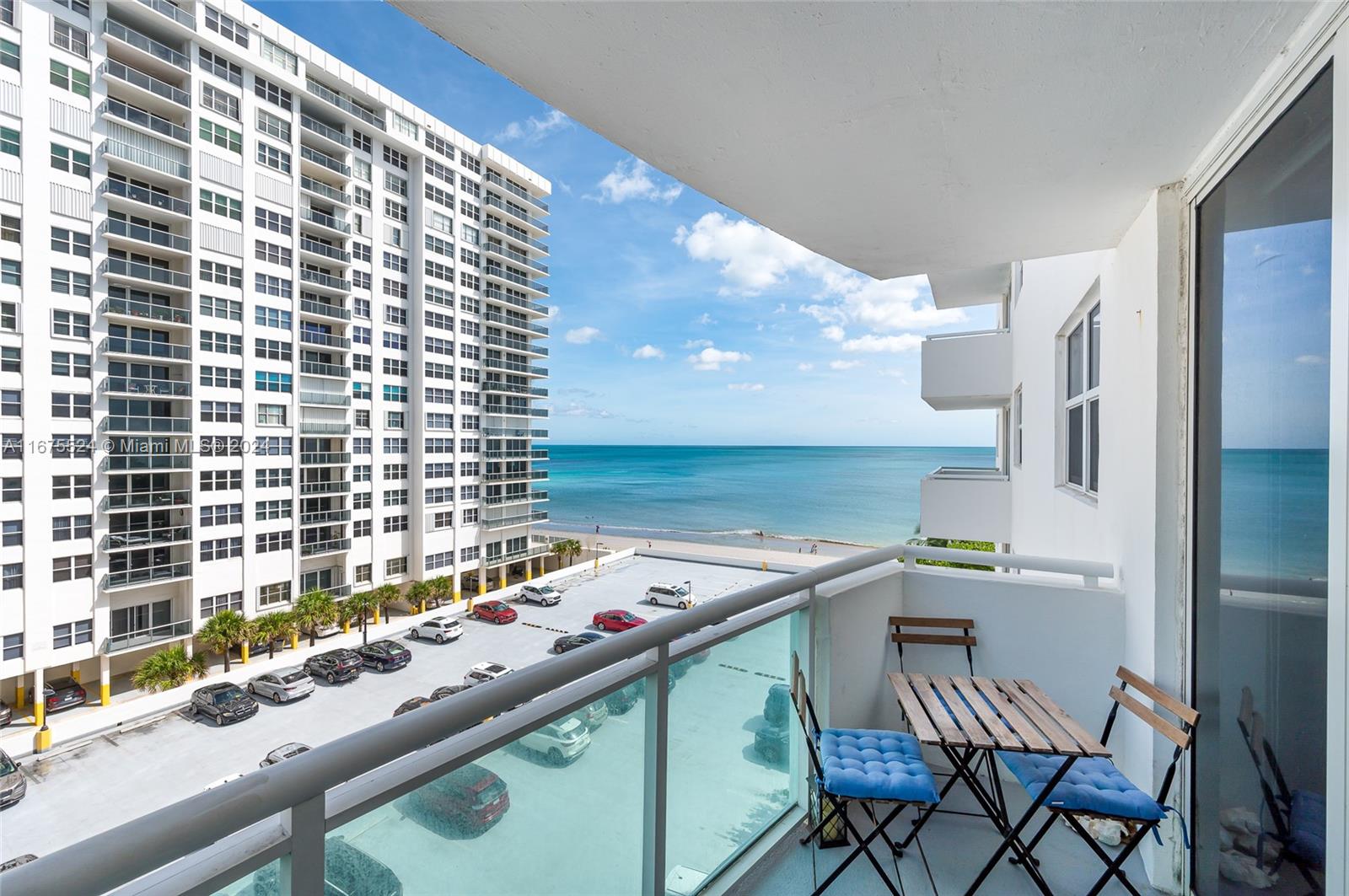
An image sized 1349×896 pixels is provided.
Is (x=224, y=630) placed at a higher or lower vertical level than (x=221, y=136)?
lower

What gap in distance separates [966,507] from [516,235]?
2880cm

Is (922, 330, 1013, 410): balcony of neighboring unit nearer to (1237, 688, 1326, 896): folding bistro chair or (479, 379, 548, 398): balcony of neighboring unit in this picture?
(1237, 688, 1326, 896): folding bistro chair

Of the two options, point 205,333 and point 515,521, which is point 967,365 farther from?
point 515,521

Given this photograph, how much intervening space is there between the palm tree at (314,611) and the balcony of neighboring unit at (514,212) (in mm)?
19396

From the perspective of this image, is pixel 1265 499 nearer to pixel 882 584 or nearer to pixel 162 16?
pixel 882 584

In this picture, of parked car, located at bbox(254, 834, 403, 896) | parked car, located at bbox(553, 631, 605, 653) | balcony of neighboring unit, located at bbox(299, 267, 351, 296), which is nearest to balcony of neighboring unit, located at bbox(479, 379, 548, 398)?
balcony of neighboring unit, located at bbox(299, 267, 351, 296)

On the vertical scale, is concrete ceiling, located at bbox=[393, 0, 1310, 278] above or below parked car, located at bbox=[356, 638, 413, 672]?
above

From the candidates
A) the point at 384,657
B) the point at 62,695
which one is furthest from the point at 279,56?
the point at 62,695

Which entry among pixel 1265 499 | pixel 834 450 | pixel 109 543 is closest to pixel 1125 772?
pixel 1265 499

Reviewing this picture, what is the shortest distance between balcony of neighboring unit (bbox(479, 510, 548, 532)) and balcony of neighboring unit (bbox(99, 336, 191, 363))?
1287 centimetres

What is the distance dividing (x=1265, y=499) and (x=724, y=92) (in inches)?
66.4

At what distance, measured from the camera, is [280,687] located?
19.0m

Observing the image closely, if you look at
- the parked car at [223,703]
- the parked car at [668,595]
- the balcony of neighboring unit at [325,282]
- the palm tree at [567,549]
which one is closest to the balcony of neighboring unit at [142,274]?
the balcony of neighboring unit at [325,282]

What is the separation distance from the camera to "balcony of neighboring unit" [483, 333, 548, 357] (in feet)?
93.7
